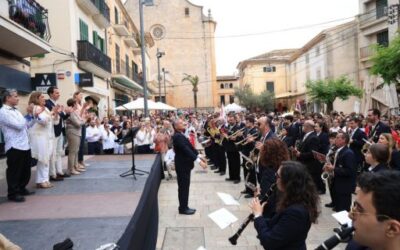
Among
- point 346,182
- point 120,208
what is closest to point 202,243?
point 120,208

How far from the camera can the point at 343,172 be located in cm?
746

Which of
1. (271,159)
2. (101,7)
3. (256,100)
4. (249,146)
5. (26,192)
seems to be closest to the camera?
(271,159)

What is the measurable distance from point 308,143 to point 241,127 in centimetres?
372

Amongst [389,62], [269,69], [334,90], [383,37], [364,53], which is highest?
[269,69]

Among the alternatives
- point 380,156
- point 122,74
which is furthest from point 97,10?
point 380,156

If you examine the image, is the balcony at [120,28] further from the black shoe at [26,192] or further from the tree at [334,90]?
the black shoe at [26,192]

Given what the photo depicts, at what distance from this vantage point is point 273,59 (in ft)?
225

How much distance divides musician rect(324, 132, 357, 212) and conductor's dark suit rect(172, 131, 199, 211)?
8.72 ft

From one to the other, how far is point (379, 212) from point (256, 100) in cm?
6222

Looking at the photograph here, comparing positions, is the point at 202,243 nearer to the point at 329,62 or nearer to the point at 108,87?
the point at 108,87

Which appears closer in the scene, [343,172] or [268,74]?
[343,172]

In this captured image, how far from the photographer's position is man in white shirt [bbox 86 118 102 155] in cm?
1474

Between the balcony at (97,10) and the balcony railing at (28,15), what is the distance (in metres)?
7.25

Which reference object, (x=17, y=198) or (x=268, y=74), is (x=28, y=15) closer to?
(x=17, y=198)
